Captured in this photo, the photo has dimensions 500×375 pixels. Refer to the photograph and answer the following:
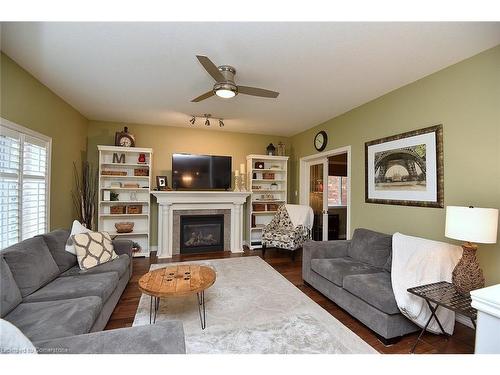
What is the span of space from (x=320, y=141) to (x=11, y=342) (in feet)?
14.9

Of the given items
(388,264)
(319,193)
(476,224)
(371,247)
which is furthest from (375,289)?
(319,193)

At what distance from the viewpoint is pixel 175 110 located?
3.82m

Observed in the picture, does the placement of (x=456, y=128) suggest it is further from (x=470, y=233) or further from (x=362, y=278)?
(x=362, y=278)

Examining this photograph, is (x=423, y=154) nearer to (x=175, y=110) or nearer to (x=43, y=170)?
(x=175, y=110)

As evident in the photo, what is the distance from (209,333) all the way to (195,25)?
8.32 feet

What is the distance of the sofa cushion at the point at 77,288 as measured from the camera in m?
1.87

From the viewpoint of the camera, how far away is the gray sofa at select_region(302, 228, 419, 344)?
1.93 meters

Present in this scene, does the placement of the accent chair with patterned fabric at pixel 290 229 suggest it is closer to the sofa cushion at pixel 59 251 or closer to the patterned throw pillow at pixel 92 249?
the patterned throw pillow at pixel 92 249

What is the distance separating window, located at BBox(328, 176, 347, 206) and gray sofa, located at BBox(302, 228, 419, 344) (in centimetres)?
226

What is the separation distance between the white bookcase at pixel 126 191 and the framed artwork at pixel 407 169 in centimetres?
386

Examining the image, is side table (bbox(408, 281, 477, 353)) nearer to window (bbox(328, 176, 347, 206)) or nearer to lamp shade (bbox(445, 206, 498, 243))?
lamp shade (bbox(445, 206, 498, 243))

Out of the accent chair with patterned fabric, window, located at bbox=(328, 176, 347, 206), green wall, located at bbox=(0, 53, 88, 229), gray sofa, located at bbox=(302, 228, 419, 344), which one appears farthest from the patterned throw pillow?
window, located at bbox=(328, 176, 347, 206)

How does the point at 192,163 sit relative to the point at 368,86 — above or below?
below
